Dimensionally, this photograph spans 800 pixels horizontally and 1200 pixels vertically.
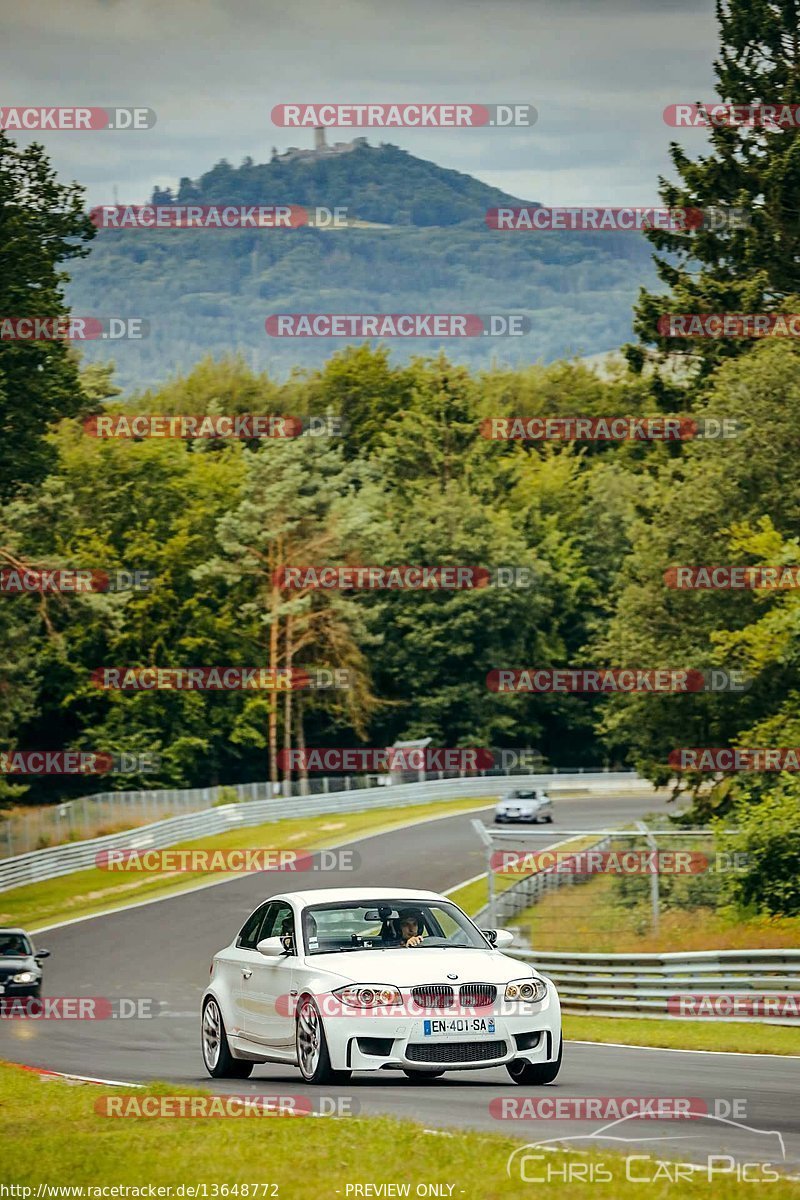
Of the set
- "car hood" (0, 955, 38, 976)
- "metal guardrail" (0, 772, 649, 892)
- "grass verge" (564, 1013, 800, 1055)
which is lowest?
"metal guardrail" (0, 772, 649, 892)

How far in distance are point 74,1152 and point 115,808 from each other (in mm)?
50031

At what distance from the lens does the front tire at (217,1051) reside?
1483 centimetres

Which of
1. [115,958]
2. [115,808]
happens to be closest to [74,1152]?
[115,958]

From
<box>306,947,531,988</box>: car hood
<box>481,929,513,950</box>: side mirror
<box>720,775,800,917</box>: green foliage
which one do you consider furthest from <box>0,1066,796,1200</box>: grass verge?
<box>720,775,800,917</box>: green foliage

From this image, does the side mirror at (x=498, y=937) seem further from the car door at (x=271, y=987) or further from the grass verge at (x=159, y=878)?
the grass verge at (x=159, y=878)

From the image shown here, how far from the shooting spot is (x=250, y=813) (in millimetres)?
65500

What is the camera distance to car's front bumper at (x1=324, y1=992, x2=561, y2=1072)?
12781 mm

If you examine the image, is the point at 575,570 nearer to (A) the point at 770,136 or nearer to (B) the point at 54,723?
(B) the point at 54,723

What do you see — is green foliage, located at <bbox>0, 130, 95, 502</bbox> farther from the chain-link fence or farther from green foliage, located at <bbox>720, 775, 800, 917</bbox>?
green foliage, located at <bbox>720, 775, 800, 917</bbox>

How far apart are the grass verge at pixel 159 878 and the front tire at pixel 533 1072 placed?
3288 cm

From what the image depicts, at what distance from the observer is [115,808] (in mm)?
59625

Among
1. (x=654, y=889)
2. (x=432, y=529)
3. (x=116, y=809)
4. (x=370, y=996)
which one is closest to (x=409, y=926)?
(x=370, y=996)

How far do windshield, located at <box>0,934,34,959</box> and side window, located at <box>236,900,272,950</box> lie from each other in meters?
12.7

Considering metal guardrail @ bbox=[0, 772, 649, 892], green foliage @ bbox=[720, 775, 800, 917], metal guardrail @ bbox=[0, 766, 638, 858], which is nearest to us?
green foliage @ bbox=[720, 775, 800, 917]
